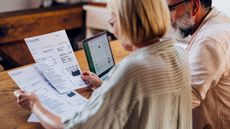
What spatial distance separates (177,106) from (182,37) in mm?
679

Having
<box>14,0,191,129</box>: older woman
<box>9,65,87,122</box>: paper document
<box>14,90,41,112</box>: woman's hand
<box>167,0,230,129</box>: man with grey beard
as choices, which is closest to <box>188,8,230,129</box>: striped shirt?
<box>167,0,230,129</box>: man with grey beard

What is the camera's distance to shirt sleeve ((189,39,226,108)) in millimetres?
1309

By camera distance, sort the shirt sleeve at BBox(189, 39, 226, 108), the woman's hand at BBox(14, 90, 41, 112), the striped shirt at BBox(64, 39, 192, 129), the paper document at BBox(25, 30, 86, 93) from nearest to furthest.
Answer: the striped shirt at BBox(64, 39, 192, 129) → the woman's hand at BBox(14, 90, 41, 112) → the shirt sleeve at BBox(189, 39, 226, 108) → the paper document at BBox(25, 30, 86, 93)

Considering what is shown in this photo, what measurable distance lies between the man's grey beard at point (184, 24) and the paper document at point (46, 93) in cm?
59

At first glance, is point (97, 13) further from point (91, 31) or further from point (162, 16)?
point (162, 16)

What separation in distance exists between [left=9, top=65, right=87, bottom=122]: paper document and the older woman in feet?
0.92

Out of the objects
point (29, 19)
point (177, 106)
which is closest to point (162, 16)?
point (177, 106)

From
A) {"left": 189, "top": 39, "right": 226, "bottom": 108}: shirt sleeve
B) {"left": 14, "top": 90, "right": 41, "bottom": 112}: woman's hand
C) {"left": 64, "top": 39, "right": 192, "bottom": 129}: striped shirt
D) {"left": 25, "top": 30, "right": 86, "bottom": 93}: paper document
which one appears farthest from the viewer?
{"left": 25, "top": 30, "right": 86, "bottom": 93}: paper document

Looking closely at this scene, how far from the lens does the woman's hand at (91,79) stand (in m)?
1.54

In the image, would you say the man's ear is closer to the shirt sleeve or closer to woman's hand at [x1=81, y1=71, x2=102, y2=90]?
the shirt sleeve

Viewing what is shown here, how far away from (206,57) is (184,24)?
270 millimetres

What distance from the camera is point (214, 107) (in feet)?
4.73

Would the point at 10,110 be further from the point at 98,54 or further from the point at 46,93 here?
the point at 98,54

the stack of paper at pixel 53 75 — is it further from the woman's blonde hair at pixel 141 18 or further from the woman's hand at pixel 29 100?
the woman's blonde hair at pixel 141 18
